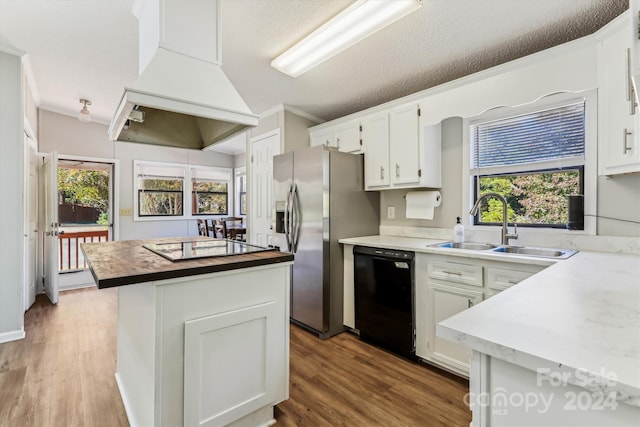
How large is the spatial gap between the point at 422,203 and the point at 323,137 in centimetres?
144

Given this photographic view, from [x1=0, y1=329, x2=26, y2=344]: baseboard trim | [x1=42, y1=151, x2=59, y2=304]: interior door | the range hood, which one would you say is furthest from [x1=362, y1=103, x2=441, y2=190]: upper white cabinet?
[x1=42, y1=151, x2=59, y2=304]: interior door

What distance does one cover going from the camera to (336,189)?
2.91 metres

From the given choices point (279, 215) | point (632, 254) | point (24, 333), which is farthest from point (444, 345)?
point (24, 333)

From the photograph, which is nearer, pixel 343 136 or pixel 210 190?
pixel 343 136

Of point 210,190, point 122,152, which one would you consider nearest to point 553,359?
point 122,152

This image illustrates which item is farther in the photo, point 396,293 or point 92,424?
point 396,293

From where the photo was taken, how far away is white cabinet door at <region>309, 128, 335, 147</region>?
11.5 feet

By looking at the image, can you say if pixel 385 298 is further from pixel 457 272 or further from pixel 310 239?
pixel 310 239

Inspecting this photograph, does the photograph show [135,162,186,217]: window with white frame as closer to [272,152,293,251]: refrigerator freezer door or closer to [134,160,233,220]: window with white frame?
[134,160,233,220]: window with white frame

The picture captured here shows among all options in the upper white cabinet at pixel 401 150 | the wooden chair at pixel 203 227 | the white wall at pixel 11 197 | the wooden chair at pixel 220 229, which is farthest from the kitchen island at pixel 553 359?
the wooden chair at pixel 203 227

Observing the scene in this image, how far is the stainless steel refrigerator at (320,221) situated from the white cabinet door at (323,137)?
0.53m

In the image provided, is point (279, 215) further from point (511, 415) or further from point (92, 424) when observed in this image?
point (511, 415)

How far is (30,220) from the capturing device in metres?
3.62

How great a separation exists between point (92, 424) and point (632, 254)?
338cm
